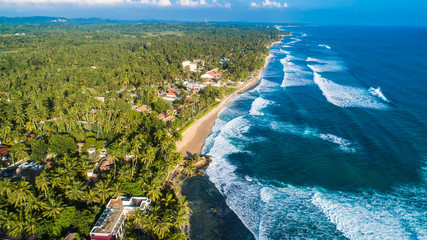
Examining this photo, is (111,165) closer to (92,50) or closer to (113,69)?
(113,69)

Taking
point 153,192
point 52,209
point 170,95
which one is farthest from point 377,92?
point 52,209

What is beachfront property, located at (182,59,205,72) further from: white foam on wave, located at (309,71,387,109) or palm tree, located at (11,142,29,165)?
palm tree, located at (11,142,29,165)

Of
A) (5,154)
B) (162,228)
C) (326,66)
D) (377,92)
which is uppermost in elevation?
(326,66)

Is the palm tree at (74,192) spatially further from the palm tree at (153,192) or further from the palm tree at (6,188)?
the palm tree at (153,192)

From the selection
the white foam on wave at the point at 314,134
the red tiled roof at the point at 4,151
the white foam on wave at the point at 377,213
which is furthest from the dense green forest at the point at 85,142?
the white foam on wave at the point at 314,134

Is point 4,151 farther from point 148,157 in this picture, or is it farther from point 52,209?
point 148,157

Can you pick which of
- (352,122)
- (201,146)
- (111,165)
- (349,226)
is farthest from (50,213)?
(352,122)

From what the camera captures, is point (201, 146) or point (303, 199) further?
point (201, 146)

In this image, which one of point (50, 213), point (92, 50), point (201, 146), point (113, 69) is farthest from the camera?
point (92, 50)
